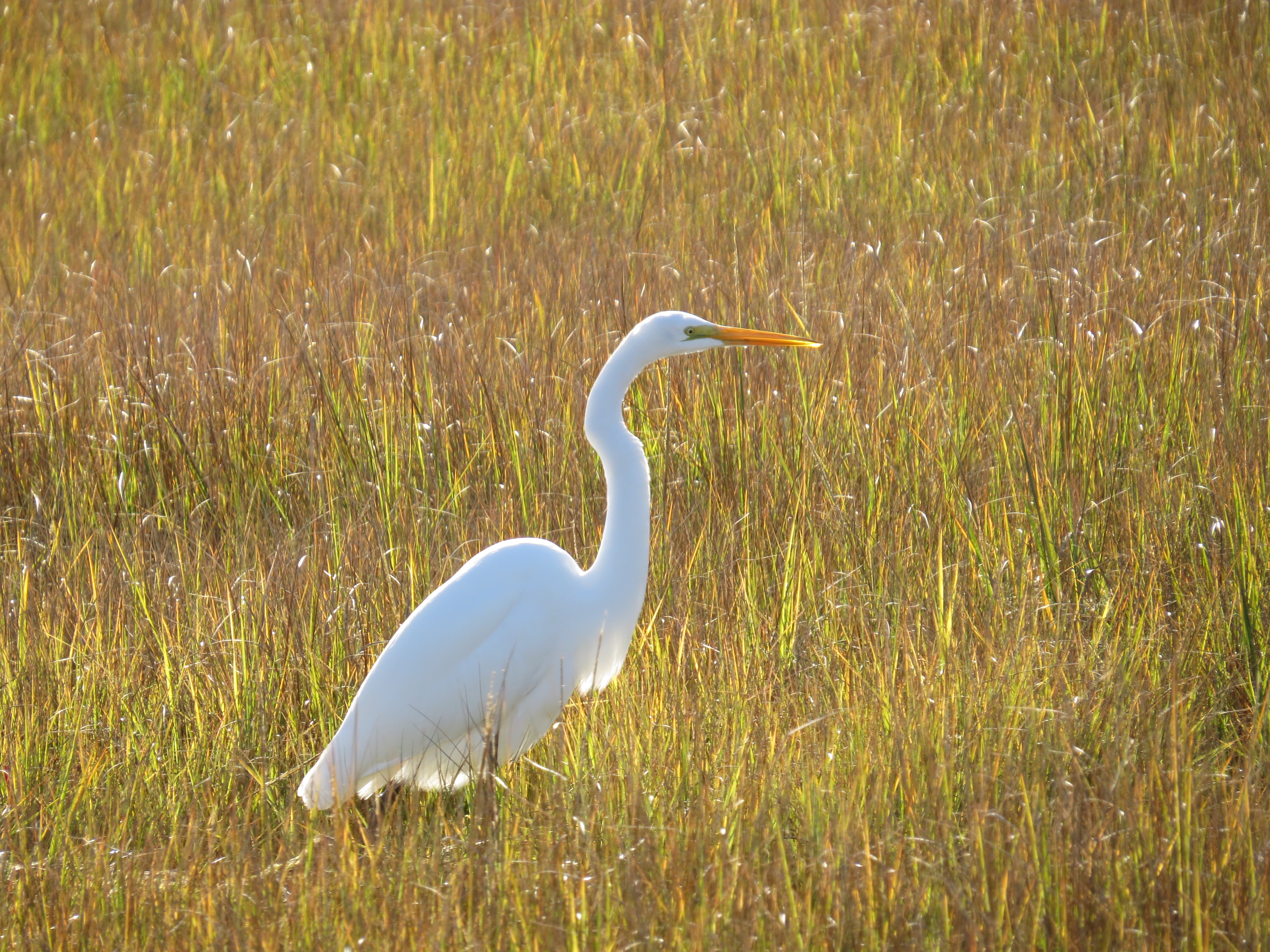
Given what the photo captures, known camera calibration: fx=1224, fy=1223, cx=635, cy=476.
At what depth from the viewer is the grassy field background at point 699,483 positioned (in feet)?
6.10

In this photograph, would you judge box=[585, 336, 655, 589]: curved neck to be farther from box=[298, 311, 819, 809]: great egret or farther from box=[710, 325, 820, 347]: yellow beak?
box=[710, 325, 820, 347]: yellow beak

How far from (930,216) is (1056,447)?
2.30 m

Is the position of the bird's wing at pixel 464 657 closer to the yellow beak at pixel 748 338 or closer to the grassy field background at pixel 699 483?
the grassy field background at pixel 699 483

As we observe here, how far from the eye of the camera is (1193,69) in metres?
6.12

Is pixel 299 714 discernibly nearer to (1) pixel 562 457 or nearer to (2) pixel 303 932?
(2) pixel 303 932

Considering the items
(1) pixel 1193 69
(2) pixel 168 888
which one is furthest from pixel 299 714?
(1) pixel 1193 69

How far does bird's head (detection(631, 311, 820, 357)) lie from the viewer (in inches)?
93.1

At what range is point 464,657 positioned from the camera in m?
2.42

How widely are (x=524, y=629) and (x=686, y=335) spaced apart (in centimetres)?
66

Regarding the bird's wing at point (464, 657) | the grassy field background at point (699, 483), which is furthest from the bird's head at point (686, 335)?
the grassy field background at point (699, 483)

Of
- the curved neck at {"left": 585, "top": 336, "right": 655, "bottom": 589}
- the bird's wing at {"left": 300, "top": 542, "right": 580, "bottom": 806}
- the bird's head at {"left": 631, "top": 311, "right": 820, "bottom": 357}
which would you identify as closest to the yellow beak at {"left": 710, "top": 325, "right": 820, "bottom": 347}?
the bird's head at {"left": 631, "top": 311, "right": 820, "bottom": 357}

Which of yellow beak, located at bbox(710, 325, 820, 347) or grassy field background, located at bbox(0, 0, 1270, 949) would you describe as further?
yellow beak, located at bbox(710, 325, 820, 347)

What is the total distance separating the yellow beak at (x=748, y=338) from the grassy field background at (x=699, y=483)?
22.4 inches

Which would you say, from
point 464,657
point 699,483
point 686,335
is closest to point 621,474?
point 686,335
